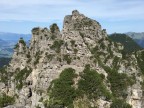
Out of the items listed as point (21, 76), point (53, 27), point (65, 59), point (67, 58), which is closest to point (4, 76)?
point (21, 76)

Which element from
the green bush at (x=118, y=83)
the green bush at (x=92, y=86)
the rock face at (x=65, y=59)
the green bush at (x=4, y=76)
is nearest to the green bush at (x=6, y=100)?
the rock face at (x=65, y=59)

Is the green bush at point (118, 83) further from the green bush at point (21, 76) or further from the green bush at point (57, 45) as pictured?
the green bush at point (21, 76)

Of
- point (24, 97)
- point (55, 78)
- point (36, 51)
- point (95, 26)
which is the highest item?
point (95, 26)

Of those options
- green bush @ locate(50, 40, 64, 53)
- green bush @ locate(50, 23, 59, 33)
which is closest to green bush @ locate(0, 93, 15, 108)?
green bush @ locate(50, 40, 64, 53)

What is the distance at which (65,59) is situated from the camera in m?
90.5

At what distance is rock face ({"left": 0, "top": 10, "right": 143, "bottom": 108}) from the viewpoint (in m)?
89.5

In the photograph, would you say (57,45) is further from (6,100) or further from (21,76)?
(6,100)

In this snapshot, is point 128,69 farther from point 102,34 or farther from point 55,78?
point 55,78

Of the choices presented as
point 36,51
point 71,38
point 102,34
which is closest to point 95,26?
point 102,34

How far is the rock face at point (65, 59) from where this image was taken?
294 feet

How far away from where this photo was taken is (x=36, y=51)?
105750 mm

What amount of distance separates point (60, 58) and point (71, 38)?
911cm

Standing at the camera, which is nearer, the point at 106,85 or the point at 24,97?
the point at 106,85

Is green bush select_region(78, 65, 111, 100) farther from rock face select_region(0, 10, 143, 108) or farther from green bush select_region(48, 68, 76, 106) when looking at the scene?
green bush select_region(48, 68, 76, 106)
